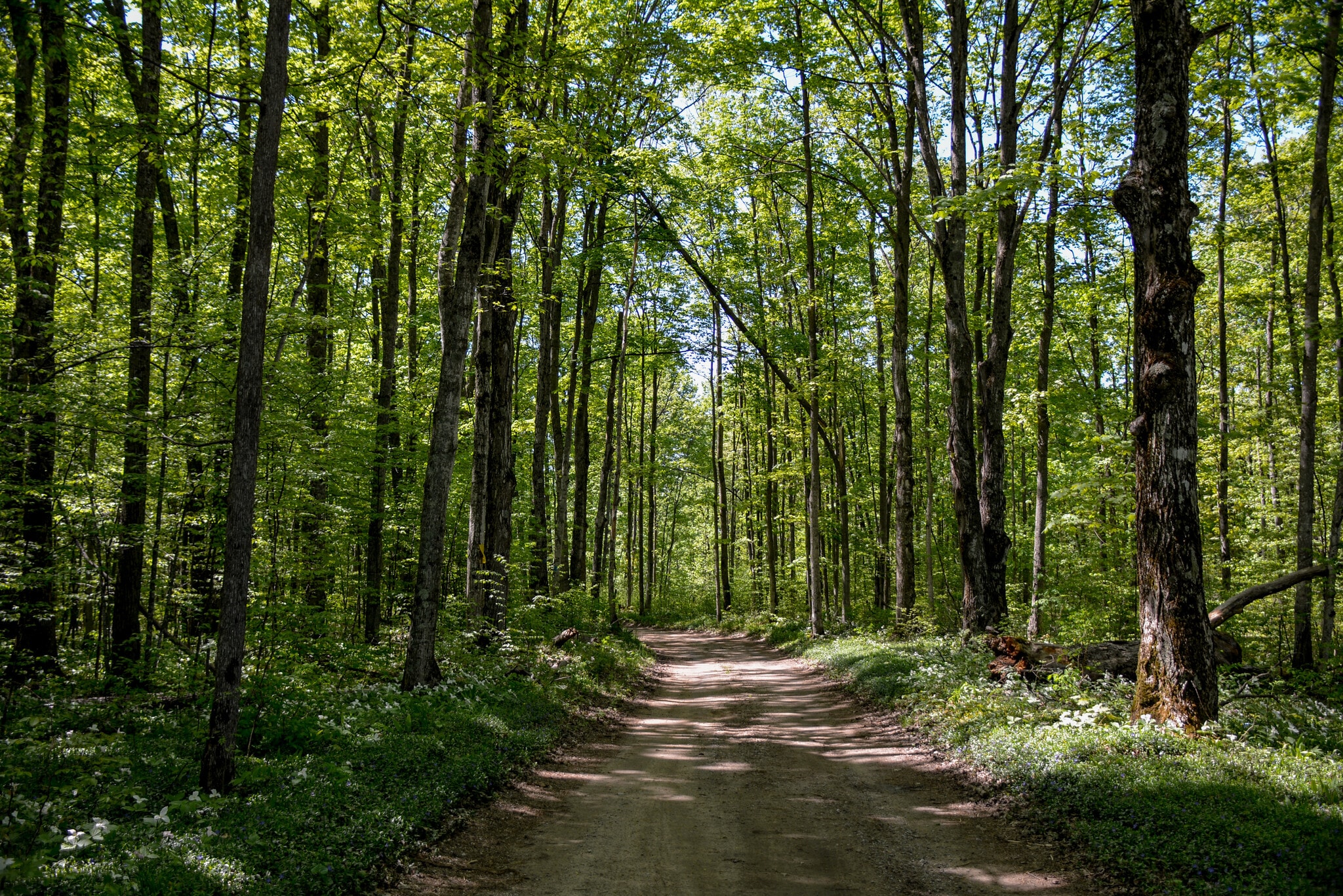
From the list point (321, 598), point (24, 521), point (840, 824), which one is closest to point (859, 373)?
point (321, 598)

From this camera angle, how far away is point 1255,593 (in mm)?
8266

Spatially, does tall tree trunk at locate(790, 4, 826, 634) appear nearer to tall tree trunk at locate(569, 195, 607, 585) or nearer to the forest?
the forest

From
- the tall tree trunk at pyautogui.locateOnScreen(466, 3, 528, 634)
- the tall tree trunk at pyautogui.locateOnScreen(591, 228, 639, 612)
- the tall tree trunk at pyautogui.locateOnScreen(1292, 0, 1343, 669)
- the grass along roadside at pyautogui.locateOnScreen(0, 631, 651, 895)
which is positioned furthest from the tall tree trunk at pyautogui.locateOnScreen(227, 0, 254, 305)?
the tall tree trunk at pyautogui.locateOnScreen(1292, 0, 1343, 669)

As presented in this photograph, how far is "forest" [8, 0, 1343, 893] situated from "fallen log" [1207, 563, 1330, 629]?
0.08 meters

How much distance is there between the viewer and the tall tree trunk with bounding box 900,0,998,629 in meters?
13.0

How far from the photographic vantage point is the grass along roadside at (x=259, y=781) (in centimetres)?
409

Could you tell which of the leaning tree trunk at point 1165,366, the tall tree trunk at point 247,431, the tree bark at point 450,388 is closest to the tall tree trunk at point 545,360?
the tree bark at point 450,388

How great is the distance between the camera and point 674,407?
133 ft

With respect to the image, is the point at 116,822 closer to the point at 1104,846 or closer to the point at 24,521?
the point at 24,521

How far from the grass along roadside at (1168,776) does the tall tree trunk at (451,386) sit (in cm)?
694

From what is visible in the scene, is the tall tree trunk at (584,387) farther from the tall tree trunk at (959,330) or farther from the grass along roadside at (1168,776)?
the grass along roadside at (1168,776)

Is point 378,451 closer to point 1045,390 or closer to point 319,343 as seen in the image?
point 319,343

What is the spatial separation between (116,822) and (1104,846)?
7.23 metres

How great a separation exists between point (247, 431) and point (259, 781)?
296 cm
